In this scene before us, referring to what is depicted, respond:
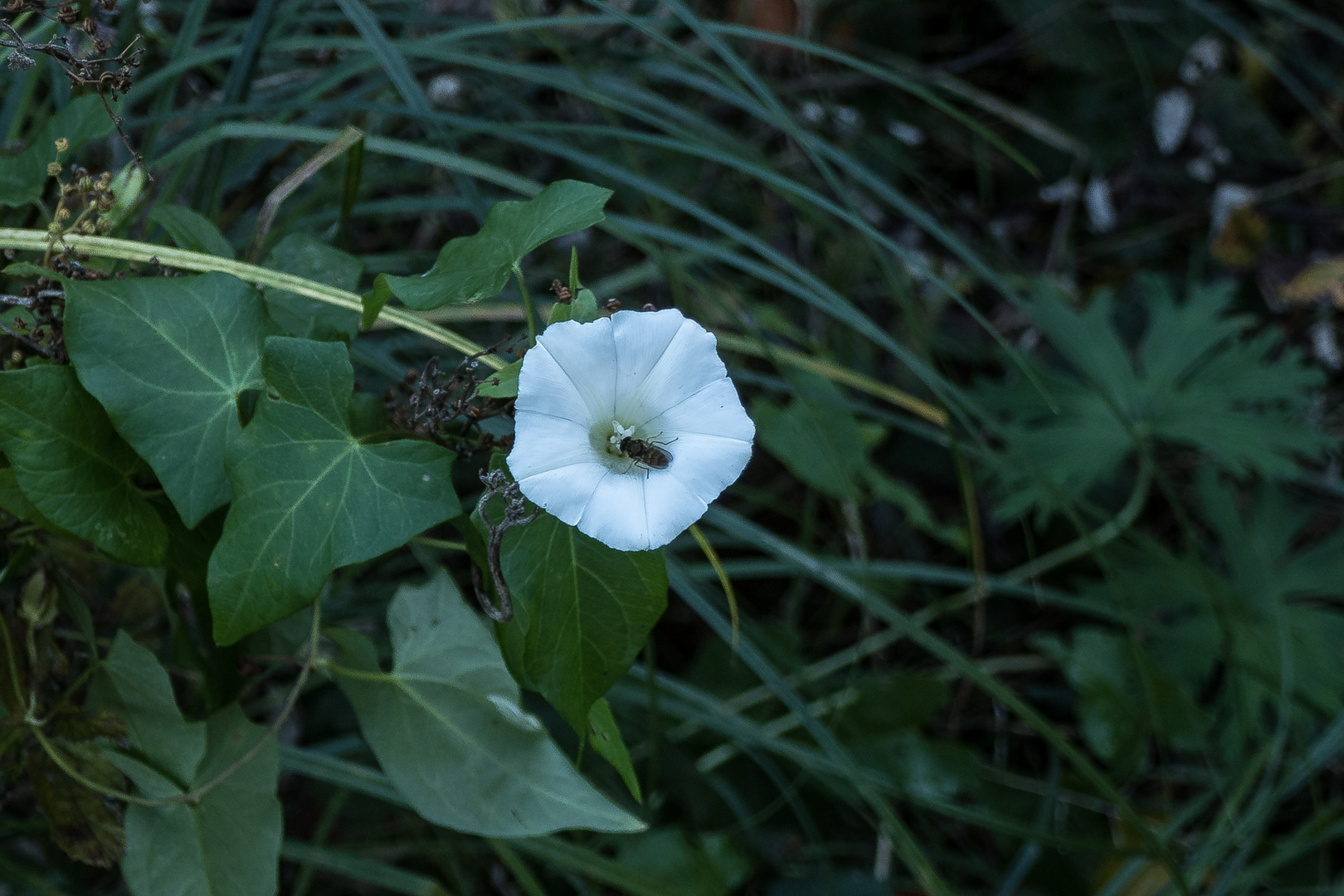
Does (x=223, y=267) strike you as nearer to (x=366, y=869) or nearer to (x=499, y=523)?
(x=499, y=523)

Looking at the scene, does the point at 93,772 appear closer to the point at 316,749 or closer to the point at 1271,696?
the point at 316,749

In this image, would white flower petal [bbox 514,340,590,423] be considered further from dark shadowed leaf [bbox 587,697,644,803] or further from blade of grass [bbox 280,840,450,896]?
blade of grass [bbox 280,840,450,896]

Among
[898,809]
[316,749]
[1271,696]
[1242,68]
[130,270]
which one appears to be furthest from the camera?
[1242,68]

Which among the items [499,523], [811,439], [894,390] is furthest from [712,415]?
[811,439]

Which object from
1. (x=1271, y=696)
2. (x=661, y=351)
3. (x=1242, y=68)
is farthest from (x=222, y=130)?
(x=1242, y=68)

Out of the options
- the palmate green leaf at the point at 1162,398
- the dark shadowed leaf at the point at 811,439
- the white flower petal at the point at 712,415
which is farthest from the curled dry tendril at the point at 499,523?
the palmate green leaf at the point at 1162,398

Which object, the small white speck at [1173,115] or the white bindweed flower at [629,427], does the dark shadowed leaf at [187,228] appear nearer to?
Answer: the white bindweed flower at [629,427]
